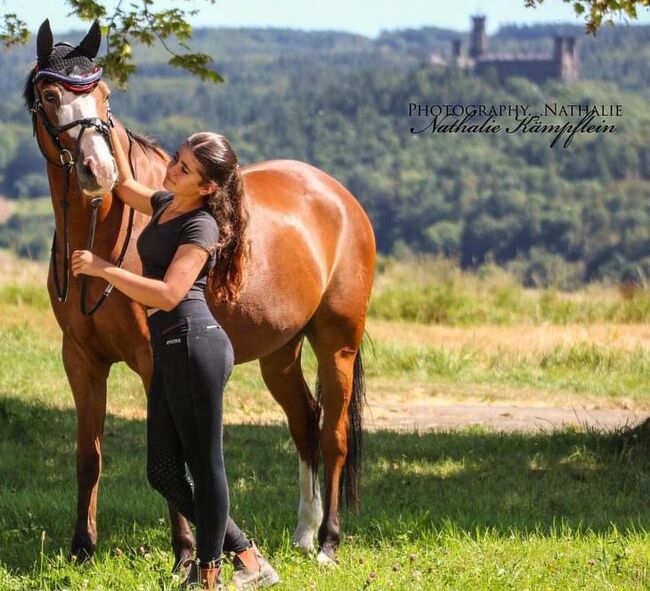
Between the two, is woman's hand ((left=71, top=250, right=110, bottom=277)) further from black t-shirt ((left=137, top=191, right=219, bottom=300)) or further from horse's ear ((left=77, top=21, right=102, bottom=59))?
horse's ear ((left=77, top=21, right=102, bottom=59))

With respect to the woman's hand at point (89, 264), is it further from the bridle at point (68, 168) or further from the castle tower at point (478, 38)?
the castle tower at point (478, 38)

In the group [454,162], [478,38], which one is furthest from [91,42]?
[478,38]

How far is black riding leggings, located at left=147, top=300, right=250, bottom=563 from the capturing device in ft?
13.9

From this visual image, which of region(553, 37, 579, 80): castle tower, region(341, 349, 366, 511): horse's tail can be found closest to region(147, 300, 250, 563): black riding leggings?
region(341, 349, 366, 511): horse's tail

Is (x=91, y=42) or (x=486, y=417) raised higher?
(x=91, y=42)

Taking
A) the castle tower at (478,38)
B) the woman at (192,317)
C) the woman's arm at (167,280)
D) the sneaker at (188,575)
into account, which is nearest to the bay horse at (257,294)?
the sneaker at (188,575)

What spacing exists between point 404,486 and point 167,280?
342 cm

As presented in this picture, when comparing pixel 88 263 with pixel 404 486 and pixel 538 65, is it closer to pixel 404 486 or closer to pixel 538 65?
pixel 404 486

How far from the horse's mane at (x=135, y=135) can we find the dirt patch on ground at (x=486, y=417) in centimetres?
413

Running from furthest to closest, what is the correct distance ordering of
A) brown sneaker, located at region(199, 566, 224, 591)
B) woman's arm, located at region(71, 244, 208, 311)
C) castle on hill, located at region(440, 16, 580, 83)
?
castle on hill, located at region(440, 16, 580, 83) < brown sneaker, located at region(199, 566, 224, 591) < woman's arm, located at region(71, 244, 208, 311)

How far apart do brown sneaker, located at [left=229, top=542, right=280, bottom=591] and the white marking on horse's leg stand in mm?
1026

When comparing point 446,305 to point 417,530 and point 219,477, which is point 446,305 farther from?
point 219,477

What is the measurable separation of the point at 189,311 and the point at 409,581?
4.84ft

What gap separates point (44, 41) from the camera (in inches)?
197
